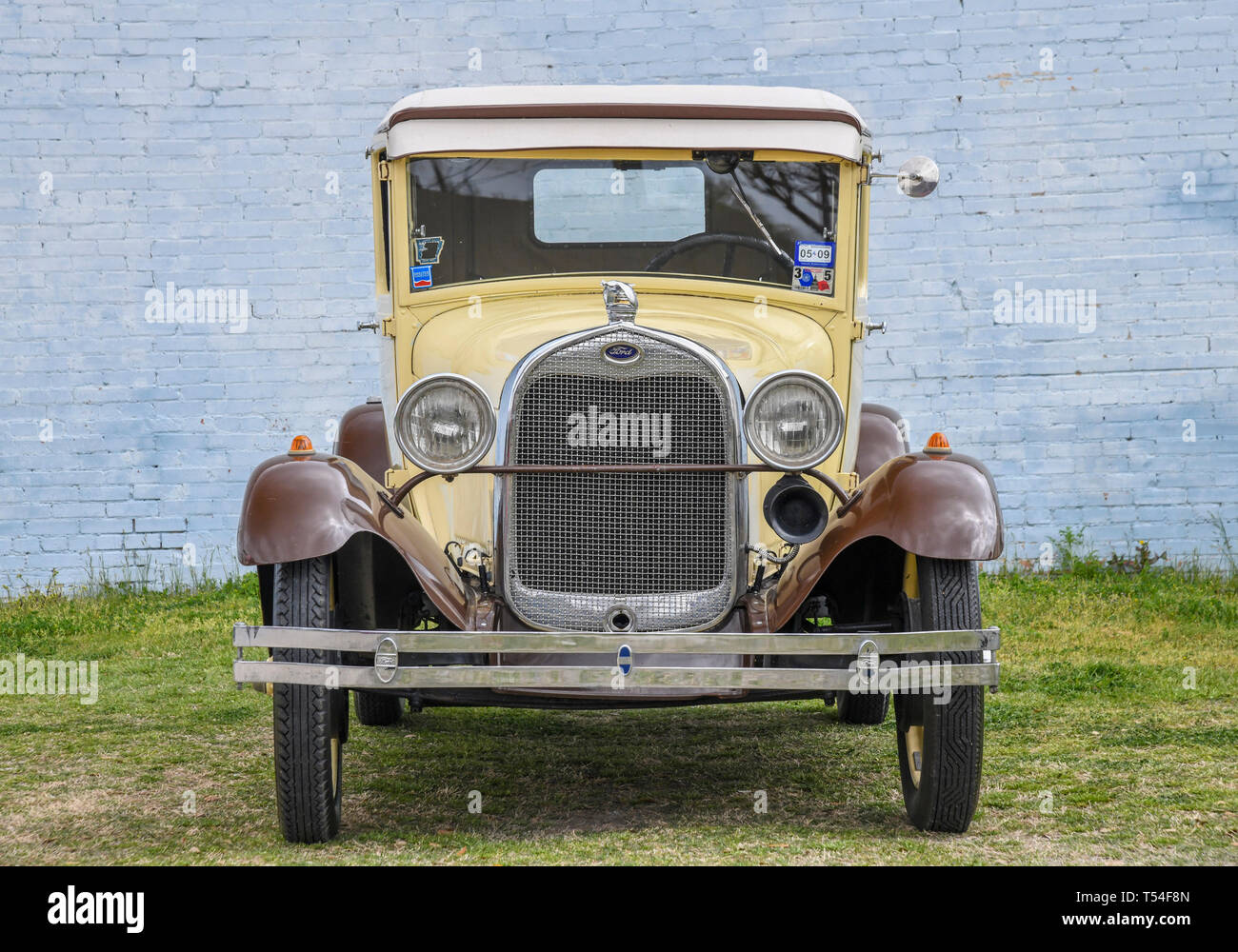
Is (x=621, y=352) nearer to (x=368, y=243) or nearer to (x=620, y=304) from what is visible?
(x=620, y=304)

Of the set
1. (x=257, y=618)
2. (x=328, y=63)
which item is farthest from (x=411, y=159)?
(x=328, y=63)

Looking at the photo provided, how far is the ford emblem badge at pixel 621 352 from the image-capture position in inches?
137

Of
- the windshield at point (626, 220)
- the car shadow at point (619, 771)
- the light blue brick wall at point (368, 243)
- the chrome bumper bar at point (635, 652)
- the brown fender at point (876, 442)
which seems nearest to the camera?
the chrome bumper bar at point (635, 652)

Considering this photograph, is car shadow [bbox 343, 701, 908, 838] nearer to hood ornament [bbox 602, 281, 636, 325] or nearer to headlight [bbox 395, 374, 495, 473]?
headlight [bbox 395, 374, 495, 473]

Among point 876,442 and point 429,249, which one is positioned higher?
point 429,249

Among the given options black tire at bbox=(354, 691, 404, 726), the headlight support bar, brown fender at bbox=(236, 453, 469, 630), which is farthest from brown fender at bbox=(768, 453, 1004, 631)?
black tire at bbox=(354, 691, 404, 726)

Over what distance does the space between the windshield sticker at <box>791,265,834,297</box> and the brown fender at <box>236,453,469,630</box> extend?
1474 mm

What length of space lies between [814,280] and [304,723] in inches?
81.6

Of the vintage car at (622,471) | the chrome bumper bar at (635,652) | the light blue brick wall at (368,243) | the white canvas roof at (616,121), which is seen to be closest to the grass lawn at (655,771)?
the vintage car at (622,471)

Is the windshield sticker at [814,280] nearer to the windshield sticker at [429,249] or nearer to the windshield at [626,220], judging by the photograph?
the windshield at [626,220]

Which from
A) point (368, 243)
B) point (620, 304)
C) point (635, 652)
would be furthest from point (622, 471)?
point (368, 243)

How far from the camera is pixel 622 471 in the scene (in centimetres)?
354

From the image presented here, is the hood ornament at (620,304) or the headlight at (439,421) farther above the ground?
Answer: the hood ornament at (620,304)

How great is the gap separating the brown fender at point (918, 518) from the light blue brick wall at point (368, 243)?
427 cm
